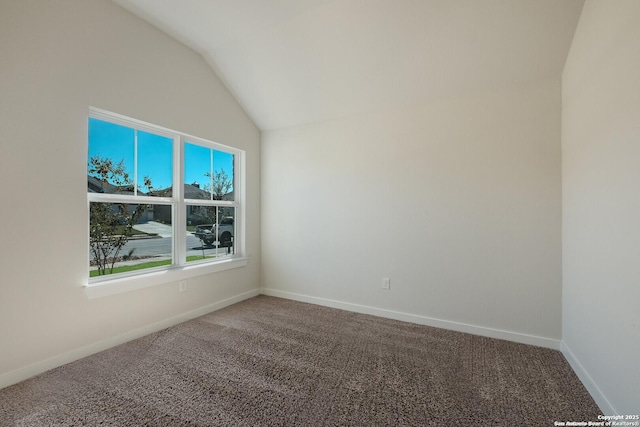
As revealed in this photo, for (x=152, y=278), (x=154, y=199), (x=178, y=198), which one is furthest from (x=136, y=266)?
(x=178, y=198)

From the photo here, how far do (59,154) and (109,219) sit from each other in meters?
0.66

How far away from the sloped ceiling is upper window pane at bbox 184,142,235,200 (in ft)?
3.20

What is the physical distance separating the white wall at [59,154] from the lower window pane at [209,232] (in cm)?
60

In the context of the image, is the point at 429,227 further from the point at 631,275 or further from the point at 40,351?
the point at 40,351

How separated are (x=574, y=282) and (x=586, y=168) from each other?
→ 0.85 metres

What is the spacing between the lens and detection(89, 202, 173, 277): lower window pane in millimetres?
2445

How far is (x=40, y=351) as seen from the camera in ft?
6.59

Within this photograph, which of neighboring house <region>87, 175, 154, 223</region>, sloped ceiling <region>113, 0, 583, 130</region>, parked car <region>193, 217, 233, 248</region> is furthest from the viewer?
parked car <region>193, 217, 233, 248</region>

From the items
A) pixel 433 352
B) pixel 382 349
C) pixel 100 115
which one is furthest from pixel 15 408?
pixel 433 352

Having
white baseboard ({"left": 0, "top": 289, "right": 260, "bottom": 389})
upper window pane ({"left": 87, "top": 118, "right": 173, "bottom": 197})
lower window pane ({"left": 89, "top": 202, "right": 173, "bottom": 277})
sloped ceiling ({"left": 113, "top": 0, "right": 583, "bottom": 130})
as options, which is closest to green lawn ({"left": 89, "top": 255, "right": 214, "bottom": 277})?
lower window pane ({"left": 89, "top": 202, "right": 173, "bottom": 277})

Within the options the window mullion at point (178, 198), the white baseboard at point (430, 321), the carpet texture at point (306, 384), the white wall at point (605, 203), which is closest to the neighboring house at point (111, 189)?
the window mullion at point (178, 198)

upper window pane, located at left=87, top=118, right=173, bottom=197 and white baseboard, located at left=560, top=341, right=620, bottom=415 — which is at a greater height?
upper window pane, located at left=87, top=118, right=173, bottom=197

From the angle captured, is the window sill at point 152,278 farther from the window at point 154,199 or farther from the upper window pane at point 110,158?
the upper window pane at point 110,158

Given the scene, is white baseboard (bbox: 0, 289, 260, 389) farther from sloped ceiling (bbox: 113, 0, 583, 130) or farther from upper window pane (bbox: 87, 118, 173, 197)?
sloped ceiling (bbox: 113, 0, 583, 130)
